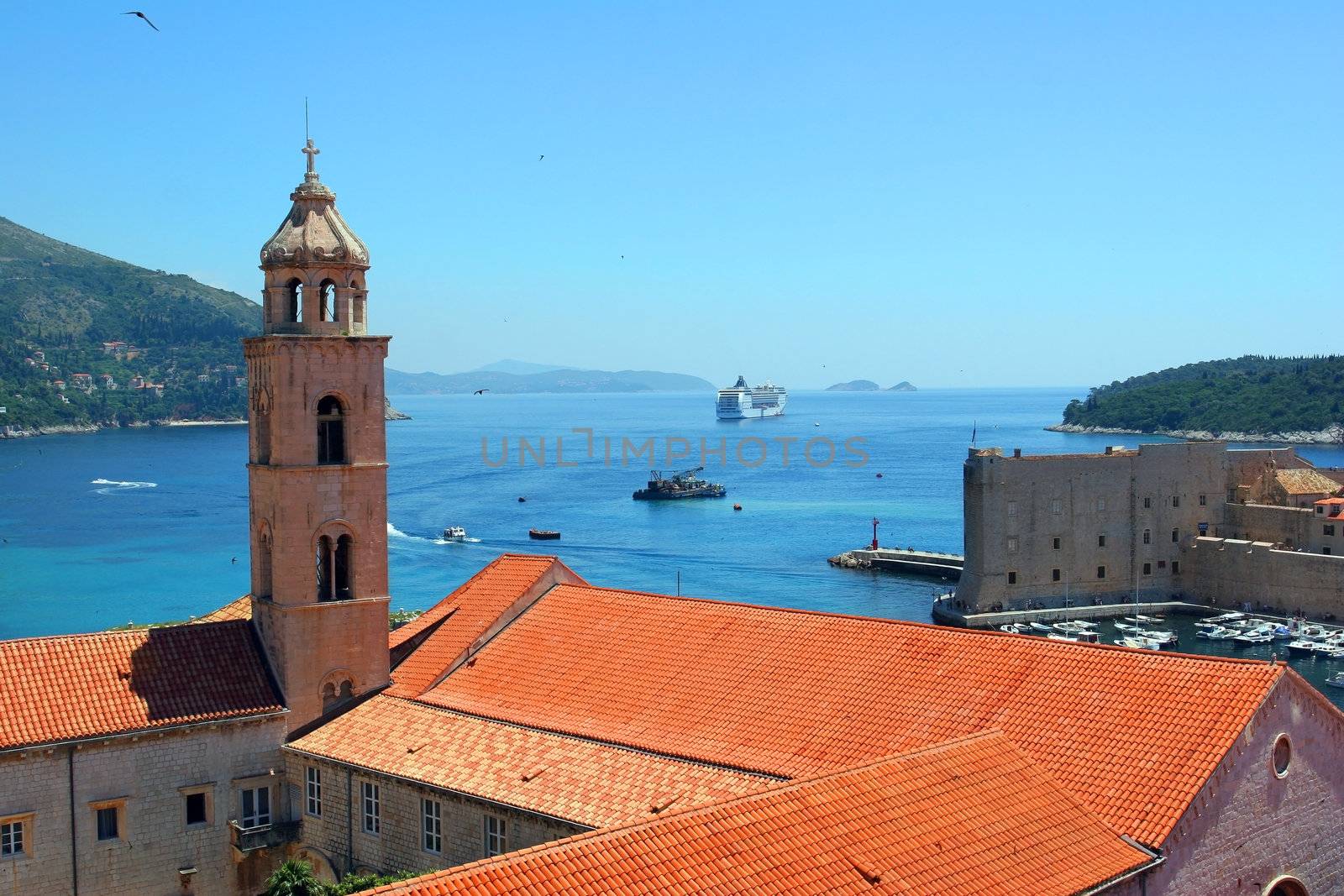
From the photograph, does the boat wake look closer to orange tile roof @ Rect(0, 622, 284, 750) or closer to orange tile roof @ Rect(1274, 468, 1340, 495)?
orange tile roof @ Rect(1274, 468, 1340, 495)

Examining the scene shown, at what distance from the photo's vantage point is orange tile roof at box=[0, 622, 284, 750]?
66.5 ft

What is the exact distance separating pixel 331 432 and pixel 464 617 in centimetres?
423

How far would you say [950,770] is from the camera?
52.0ft

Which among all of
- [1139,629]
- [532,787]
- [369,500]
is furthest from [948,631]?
[1139,629]

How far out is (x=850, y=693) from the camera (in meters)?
19.4

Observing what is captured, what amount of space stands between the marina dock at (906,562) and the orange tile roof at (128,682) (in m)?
59.7

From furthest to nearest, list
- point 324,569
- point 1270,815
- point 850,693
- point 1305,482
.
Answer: point 1305,482
point 324,569
point 850,693
point 1270,815

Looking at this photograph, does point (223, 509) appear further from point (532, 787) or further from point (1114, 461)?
point (532, 787)

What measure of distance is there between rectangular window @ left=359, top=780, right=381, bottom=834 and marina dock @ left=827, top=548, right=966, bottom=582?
60391 millimetres

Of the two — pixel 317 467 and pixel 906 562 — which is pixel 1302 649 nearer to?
pixel 906 562

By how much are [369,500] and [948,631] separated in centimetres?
1019

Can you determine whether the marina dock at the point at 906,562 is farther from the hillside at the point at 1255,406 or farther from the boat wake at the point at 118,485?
the hillside at the point at 1255,406

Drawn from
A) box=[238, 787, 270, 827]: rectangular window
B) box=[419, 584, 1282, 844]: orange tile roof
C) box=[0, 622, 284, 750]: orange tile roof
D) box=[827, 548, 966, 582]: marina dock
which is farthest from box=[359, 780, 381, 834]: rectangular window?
box=[827, 548, 966, 582]: marina dock

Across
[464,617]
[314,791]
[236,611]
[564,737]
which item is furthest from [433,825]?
[236,611]
